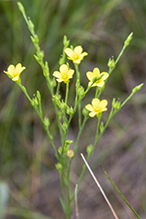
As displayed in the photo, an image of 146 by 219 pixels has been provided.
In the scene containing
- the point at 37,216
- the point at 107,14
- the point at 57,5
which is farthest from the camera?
the point at 107,14

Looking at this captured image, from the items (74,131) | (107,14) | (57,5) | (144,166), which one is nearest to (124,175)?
(144,166)

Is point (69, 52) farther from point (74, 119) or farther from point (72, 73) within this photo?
point (74, 119)

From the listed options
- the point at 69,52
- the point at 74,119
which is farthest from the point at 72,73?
the point at 74,119

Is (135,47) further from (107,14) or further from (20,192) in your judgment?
(20,192)

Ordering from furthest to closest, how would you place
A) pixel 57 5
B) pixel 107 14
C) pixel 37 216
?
pixel 107 14
pixel 57 5
pixel 37 216

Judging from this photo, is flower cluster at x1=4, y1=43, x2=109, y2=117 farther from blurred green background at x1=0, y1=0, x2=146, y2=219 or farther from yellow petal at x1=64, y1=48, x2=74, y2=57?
blurred green background at x1=0, y1=0, x2=146, y2=219

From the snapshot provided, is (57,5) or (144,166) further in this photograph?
(144,166)

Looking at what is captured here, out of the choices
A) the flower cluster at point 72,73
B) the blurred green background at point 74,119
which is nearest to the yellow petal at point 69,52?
the flower cluster at point 72,73

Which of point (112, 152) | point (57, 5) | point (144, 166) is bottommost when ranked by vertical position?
point (144, 166)
